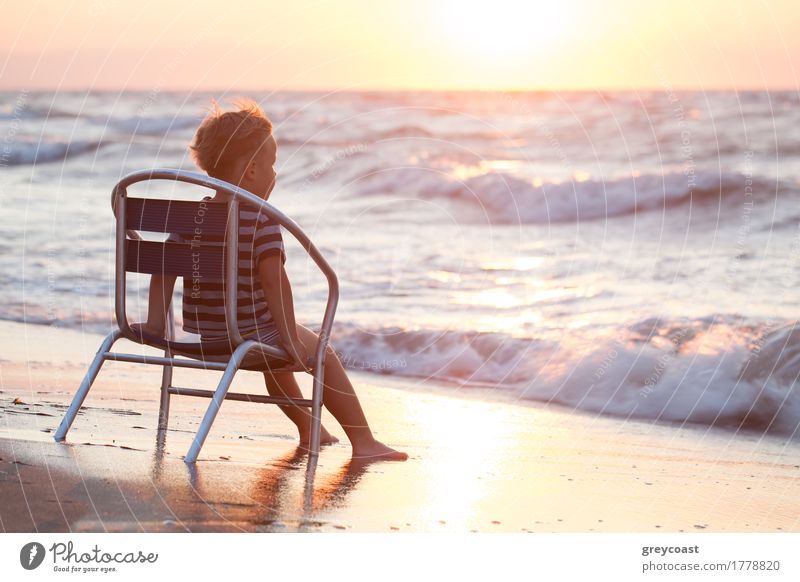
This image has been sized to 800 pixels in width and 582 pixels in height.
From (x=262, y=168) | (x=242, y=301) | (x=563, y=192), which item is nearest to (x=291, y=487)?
(x=242, y=301)

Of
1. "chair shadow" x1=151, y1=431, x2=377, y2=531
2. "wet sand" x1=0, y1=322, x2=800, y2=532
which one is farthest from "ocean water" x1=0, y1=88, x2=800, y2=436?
"chair shadow" x1=151, y1=431, x2=377, y2=531

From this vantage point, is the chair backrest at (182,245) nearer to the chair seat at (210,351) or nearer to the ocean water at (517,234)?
the chair seat at (210,351)

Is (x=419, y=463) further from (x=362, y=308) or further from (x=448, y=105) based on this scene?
(x=448, y=105)

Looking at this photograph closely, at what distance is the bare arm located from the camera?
3.55 meters

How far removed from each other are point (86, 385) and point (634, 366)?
112 inches

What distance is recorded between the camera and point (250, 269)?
363cm

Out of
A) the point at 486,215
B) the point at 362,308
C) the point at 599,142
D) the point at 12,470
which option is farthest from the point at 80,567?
the point at 599,142

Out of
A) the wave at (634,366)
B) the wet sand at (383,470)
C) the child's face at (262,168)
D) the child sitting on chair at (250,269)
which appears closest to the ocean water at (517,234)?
the wave at (634,366)

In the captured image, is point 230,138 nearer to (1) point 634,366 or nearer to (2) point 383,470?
(2) point 383,470

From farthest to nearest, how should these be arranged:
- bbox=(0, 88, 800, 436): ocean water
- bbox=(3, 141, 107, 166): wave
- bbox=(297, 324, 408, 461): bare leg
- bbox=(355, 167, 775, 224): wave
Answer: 1. bbox=(3, 141, 107, 166): wave
2. bbox=(355, 167, 775, 224): wave
3. bbox=(0, 88, 800, 436): ocean water
4. bbox=(297, 324, 408, 461): bare leg

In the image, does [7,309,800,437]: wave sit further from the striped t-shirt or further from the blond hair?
the blond hair

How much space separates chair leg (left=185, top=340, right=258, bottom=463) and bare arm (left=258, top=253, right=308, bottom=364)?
164 mm

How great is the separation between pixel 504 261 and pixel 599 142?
5754 millimetres

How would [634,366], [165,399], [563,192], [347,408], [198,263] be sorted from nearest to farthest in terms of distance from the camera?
[198,263] < [347,408] < [165,399] < [634,366] < [563,192]
